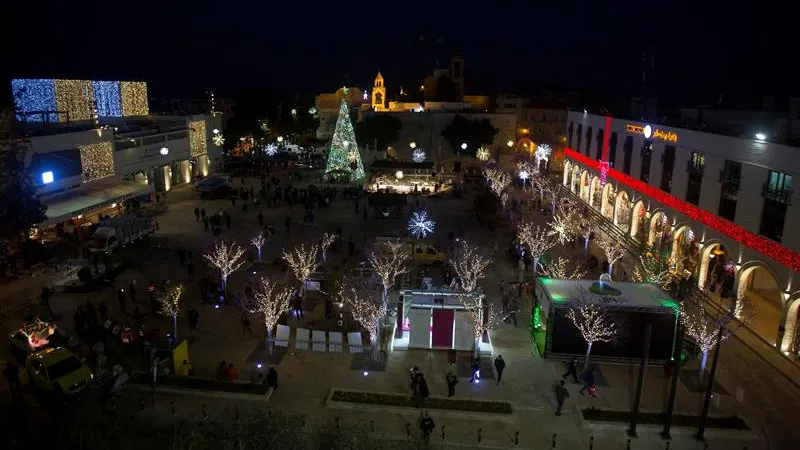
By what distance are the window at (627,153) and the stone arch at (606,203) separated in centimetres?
244

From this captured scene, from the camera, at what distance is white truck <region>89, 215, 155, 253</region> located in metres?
26.0

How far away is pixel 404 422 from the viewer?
1373 cm

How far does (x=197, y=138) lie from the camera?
49969 mm

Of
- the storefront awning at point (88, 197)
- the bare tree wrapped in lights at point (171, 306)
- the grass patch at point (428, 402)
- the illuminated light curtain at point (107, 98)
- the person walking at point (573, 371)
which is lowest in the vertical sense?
the grass patch at point (428, 402)

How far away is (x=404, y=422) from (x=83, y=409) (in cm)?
692

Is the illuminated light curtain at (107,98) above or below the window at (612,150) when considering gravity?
above

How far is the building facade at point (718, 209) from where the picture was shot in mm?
18422

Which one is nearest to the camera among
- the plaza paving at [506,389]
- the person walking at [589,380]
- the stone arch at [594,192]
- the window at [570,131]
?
the plaza paving at [506,389]

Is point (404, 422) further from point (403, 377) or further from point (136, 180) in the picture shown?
point (136, 180)

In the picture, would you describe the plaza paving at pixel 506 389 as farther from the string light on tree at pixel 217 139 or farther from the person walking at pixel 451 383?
the string light on tree at pixel 217 139

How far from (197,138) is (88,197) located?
2036 centimetres

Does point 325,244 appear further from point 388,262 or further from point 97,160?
point 97,160

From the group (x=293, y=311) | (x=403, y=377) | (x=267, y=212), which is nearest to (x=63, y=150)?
(x=267, y=212)

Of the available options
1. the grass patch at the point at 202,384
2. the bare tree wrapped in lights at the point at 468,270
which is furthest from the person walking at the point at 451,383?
the grass patch at the point at 202,384
